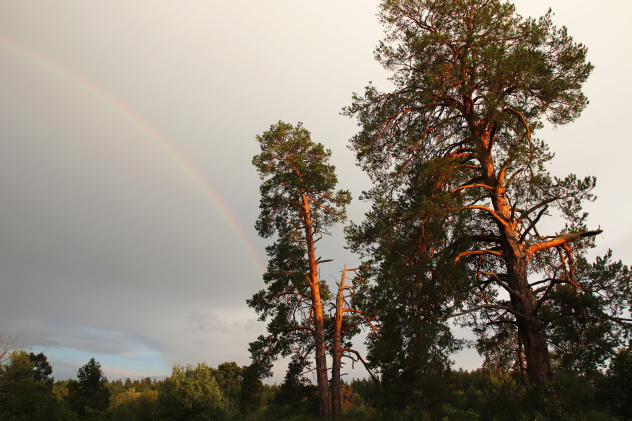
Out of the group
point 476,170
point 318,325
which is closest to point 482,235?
point 476,170

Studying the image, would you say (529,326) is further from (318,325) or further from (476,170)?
(318,325)

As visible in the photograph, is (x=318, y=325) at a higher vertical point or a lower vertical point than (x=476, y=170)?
lower

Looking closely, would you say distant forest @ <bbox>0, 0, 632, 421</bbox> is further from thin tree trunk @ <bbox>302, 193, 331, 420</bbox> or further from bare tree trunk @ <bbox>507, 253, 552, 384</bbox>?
thin tree trunk @ <bbox>302, 193, 331, 420</bbox>

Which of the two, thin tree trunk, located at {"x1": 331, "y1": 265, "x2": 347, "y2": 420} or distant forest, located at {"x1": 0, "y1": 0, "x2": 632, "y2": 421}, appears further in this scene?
thin tree trunk, located at {"x1": 331, "y1": 265, "x2": 347, "y2": 420}

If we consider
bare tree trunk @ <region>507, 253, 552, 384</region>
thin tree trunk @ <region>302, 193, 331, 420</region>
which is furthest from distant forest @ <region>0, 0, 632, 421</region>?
thin tree trunk @ <region>302, 193, 331, 420</region>

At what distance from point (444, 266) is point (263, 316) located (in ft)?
43.7

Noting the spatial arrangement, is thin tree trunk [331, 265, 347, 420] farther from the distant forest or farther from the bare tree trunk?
the bare tree trunk

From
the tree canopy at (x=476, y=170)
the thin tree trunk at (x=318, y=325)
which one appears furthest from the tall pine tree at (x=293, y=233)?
the tree canopy at (x=476, y=170)

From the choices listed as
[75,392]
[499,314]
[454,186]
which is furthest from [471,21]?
[75,392]

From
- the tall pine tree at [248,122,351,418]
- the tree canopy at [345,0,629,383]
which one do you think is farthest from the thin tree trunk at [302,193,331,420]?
the tree canopy at [345,0,629,383]

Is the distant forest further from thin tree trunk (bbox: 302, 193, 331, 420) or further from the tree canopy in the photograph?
thin tree trunk (bbox: 302, 193, 331, 420)

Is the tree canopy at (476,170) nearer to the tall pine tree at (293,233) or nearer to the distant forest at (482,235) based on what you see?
the distant forest at (482,235)

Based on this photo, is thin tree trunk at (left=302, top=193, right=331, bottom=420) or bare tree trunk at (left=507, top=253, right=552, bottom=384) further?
thin tree trunk at (left=302, top=193, right=331, bottom=420)

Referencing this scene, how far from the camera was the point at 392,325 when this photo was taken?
10.7 metres
